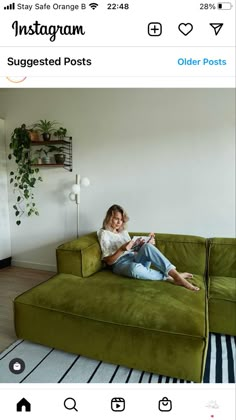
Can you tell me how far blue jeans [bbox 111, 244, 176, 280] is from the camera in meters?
1.02

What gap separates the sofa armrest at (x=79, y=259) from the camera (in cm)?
121

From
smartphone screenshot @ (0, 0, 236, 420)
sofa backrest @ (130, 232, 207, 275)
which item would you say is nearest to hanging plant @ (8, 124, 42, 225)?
smartphone screenshot @ (0, 0, 236, 420)

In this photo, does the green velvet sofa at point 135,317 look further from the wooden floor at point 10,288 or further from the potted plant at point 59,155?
the potted plant at point 59,155

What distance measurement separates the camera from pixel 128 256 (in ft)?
3.93

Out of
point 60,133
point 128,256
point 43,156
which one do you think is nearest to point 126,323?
point 128,256

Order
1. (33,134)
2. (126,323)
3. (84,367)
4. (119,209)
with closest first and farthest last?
(84,367), (126,323), (119,209), (33,134)

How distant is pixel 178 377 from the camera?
0.65 metres

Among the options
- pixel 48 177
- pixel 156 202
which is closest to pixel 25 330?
pixel 156 202
